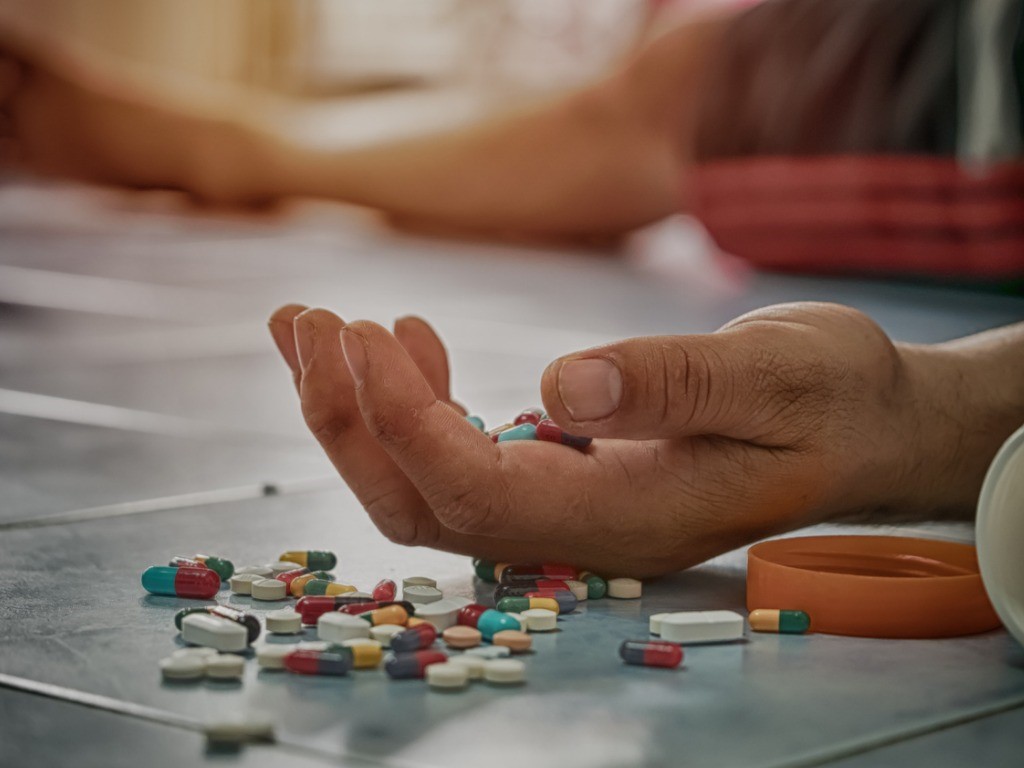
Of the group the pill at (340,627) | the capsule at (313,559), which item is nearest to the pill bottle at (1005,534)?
the pill at (340,627)

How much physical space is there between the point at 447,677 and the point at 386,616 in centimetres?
11

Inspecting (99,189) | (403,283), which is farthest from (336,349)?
(99,189)

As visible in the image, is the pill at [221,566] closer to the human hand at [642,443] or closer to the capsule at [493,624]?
the human hand at [642,443]

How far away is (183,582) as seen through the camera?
3.49ft

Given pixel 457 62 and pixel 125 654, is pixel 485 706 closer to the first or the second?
pixel 125 654

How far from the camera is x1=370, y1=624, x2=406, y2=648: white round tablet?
0.93 meters

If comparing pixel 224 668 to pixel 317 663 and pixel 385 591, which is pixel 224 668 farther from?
pixel 385 591

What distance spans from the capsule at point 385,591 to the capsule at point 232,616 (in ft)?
0.30

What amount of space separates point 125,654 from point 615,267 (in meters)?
3.29

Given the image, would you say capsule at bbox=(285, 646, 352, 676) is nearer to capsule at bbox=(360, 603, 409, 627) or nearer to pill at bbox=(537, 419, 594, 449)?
capsule at bbox=(360, 603, 409, 627)

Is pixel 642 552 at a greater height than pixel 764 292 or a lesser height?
lesser

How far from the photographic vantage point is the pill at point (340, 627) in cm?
94

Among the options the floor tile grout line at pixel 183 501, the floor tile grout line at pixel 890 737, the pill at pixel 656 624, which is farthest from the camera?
the floor tile grout line at pixel 183 501

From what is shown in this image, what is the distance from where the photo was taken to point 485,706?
0.84 meters
